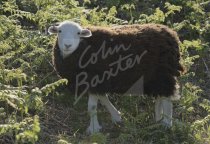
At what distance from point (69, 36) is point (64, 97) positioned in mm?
1359

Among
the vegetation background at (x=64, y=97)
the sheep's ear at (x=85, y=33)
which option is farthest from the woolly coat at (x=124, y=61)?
the vegetation background at (x=64, y=97)

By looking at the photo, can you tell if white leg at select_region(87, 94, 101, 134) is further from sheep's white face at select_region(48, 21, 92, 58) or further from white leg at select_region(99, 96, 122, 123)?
sheep's white face at select_region(48, 21, 92, 58)

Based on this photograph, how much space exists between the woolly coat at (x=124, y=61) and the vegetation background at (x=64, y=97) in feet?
1.56

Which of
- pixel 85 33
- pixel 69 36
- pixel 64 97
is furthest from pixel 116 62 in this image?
pixel 64 97

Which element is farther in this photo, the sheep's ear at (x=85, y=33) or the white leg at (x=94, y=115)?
the white leg at (x=94, y=115)

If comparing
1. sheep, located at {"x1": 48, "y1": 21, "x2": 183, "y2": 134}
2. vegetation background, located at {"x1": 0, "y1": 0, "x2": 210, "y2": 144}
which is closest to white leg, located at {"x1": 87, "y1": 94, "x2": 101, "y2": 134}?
sheep, located at {"x1": 48, "y1": 21, "x2": 183, "y2": 134}

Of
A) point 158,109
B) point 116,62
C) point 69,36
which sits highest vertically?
point 69,36

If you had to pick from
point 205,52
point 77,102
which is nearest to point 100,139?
point 77,102

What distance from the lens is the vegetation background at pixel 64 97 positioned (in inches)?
253

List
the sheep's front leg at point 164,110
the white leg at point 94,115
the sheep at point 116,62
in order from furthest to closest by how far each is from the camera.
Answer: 1. the sheep's front leg at point 164,110
2. the white leg at point 94,115
3. the sheep at point 116,62

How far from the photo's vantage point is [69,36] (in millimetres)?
6684

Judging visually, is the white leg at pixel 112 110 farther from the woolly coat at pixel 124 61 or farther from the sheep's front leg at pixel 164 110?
the sheep's front leg at pixel 164 110

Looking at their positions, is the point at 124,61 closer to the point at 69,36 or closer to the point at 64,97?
the point at 69,36

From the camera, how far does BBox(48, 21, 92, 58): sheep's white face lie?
6645 millimetres
